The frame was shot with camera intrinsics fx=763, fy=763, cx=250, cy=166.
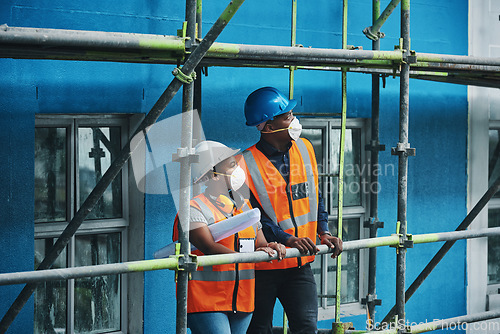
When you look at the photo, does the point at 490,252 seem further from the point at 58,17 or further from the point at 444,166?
the point at 58,17

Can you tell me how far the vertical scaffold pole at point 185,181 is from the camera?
13.3 ft

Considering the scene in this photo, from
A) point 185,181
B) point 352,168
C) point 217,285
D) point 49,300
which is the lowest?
point 49,300

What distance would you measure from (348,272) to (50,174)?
2.74 m

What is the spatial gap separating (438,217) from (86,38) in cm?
411

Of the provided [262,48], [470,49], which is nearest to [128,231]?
[262,48]

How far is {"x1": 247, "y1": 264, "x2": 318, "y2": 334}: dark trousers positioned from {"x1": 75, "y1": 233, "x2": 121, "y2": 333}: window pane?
4.10 feet

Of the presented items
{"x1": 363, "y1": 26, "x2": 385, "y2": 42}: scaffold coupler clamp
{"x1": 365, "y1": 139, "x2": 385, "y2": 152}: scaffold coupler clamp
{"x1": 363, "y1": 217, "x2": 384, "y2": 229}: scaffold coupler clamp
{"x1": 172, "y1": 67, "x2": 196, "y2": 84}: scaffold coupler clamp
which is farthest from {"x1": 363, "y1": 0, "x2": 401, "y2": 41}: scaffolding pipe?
{"x1": 172, "y1": 67, "x2": 196, "y2": 84}: scaffold coupler clamp

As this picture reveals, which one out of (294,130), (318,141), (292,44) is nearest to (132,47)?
(294,130)

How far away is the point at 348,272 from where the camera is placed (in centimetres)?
656

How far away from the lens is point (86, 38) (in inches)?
147

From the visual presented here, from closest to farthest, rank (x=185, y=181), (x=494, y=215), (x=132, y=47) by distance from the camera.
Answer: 1. (x=132, y=47)
2. (x=185, y=181)
3. (x=494, y=215)

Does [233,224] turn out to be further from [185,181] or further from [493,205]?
[493,205]

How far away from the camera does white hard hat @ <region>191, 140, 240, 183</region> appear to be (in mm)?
4316

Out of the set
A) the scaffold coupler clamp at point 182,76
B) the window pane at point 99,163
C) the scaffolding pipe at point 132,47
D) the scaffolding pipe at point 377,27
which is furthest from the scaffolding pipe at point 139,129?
the scaffolding pipe at point 377,27
